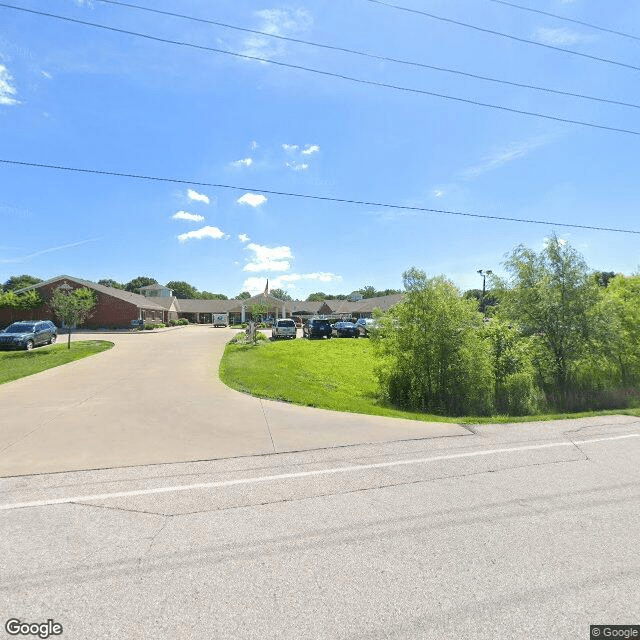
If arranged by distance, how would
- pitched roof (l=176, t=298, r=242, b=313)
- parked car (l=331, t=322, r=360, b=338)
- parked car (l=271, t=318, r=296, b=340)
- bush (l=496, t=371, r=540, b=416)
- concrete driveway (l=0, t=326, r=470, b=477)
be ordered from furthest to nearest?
pitched roof (l=176, t=298, r=242, b=313) → parked car (l=331, t=322, r=360, b=338) → parked car (l=271, t=318, r=296, b=340) → bush (l=496, t=371, r=540, b=416) → concrete driveway (l=0, t=326, r=470, b=477)

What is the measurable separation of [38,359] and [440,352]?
1925cm

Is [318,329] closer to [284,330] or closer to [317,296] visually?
[284,330]

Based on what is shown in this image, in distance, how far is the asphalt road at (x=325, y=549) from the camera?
2.61 meters

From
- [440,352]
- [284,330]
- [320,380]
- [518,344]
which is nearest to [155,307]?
[284,330]

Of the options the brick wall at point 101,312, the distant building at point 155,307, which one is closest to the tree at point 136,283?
the distant building at point 155,307

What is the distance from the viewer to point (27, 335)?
82.5ft

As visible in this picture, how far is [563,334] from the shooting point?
40.3 feet

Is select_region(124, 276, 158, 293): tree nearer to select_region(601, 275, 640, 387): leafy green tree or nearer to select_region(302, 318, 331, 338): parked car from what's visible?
select_region(302, 318, 331, 338): parked car

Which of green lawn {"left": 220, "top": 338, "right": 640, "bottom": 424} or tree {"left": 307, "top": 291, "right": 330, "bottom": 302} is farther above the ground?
tree {"left": 307, "top": 291, "right": 330, "bottom": 302}

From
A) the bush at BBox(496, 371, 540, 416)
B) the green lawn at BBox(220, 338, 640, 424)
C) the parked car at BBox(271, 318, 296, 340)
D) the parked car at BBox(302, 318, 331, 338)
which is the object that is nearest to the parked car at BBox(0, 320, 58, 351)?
the green lawn at BBox(220, 338, 640, 424)

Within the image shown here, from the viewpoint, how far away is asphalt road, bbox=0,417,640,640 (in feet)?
8.57

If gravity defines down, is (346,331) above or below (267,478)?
above

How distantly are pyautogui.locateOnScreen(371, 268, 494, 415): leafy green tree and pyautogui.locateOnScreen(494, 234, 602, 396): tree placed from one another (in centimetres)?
233

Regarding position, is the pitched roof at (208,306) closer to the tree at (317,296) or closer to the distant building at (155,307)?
the distant building at (155,307)
